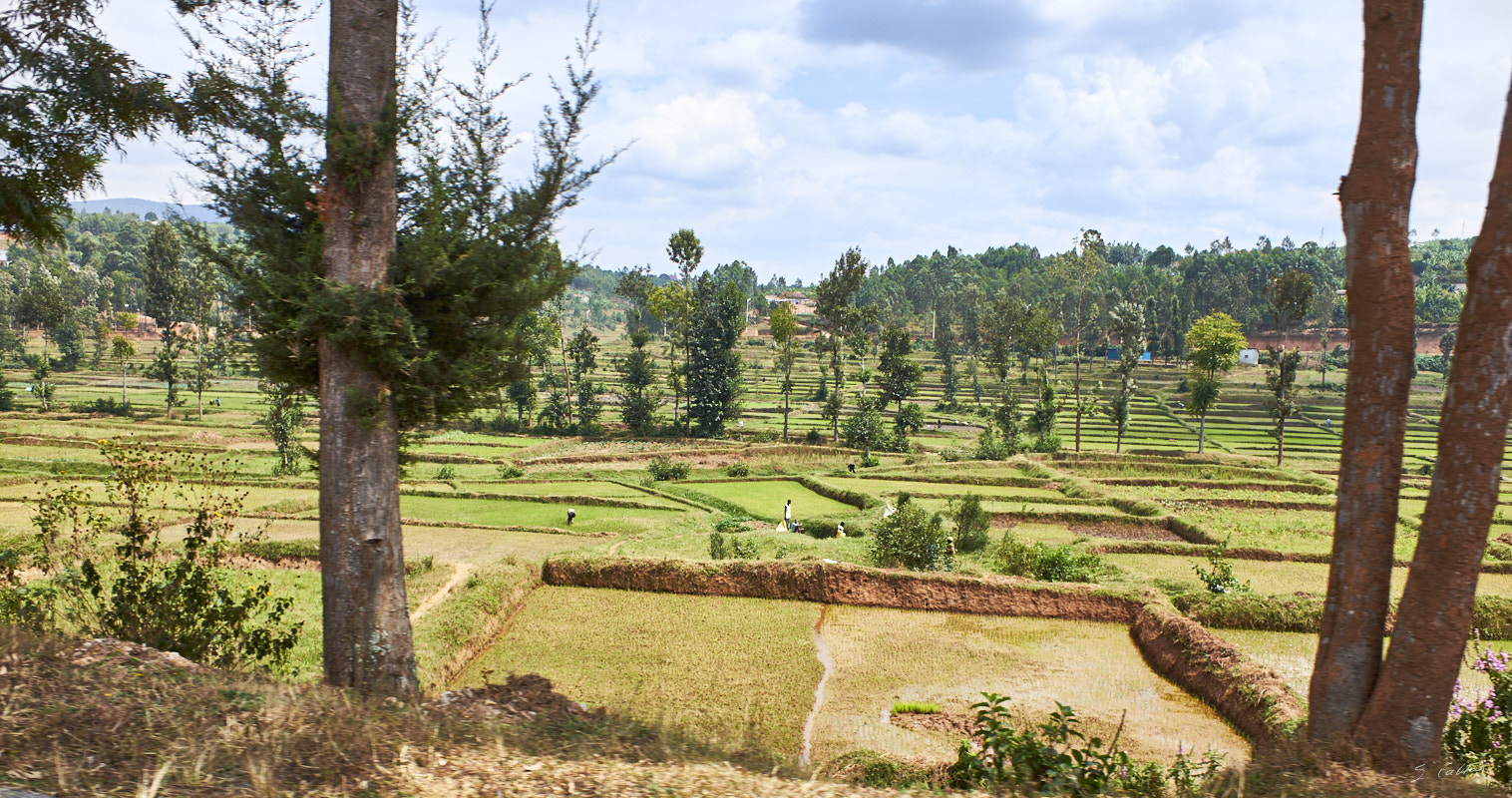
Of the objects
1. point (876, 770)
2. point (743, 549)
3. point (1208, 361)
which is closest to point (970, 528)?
point (743, 549)

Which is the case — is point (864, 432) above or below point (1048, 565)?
above

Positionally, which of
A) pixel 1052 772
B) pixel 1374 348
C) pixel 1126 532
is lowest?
pixel 1126 532

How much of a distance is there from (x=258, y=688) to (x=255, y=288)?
275cm

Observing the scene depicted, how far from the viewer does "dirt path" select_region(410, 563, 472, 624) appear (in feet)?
41.0

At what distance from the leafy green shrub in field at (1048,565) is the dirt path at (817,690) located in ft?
14.9

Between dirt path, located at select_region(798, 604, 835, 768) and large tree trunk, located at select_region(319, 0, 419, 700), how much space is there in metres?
3.54

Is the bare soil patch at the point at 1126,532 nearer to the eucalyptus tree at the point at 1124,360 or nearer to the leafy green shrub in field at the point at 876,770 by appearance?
the leafy green shrub in field at the point at 876,770

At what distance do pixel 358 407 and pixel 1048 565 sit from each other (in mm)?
13612

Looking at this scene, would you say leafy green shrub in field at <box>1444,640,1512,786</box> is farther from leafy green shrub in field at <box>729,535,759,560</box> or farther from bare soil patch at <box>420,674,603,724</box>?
leafy green shrub in field at <box>729,535,759,560</box>

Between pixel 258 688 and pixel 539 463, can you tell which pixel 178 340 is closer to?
pixel 539 463

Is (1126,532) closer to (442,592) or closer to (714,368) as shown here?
(442,592)

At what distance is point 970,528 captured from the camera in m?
20.5

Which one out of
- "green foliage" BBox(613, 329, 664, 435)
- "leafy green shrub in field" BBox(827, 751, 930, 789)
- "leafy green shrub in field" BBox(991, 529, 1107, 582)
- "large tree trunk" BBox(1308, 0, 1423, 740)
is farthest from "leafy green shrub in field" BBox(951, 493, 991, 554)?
"green foliage" BBox(613, 329, 664, 435)

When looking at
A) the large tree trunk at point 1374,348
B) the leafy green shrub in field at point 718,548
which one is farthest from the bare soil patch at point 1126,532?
the large tree trunk at point 1374,348
